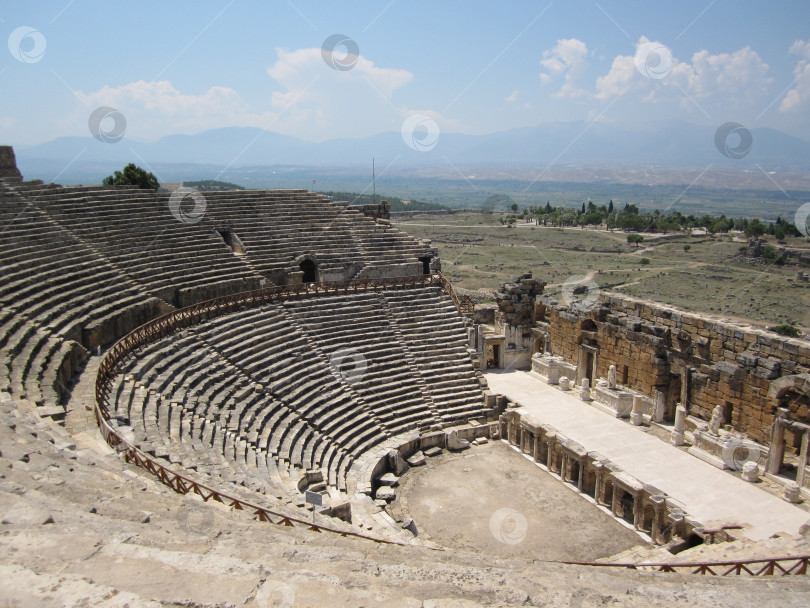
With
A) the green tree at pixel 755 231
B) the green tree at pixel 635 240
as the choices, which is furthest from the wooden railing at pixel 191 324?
the green tree at pixel 755 231

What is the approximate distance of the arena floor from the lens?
14.0 meters

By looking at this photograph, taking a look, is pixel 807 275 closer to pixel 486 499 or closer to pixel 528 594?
pixel 486 499

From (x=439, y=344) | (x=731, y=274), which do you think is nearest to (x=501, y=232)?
(x=731, y=274)

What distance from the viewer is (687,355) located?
19.1 m

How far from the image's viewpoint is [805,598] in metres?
6.40

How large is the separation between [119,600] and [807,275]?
68.8 meters

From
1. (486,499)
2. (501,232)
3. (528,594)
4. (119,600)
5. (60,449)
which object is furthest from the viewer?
(501,232)

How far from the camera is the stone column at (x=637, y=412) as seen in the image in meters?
19.1

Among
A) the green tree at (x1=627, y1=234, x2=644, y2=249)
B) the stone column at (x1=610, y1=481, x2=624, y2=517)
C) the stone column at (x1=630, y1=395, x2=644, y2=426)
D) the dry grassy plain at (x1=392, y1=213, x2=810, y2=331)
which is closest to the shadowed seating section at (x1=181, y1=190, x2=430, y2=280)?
the stone column at (x1=630, y1=395, x2=644, y2=426)

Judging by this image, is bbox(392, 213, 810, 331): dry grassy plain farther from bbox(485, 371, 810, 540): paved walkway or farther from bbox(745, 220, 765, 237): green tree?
bbox(485, 371, 810, 540): paved walkway

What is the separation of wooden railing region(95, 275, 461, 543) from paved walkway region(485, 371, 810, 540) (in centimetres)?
552

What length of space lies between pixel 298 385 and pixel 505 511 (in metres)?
7.21

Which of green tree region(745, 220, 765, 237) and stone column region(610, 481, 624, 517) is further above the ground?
green tree region(745, 220, 765, 237)

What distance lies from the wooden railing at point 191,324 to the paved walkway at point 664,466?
217 inches
